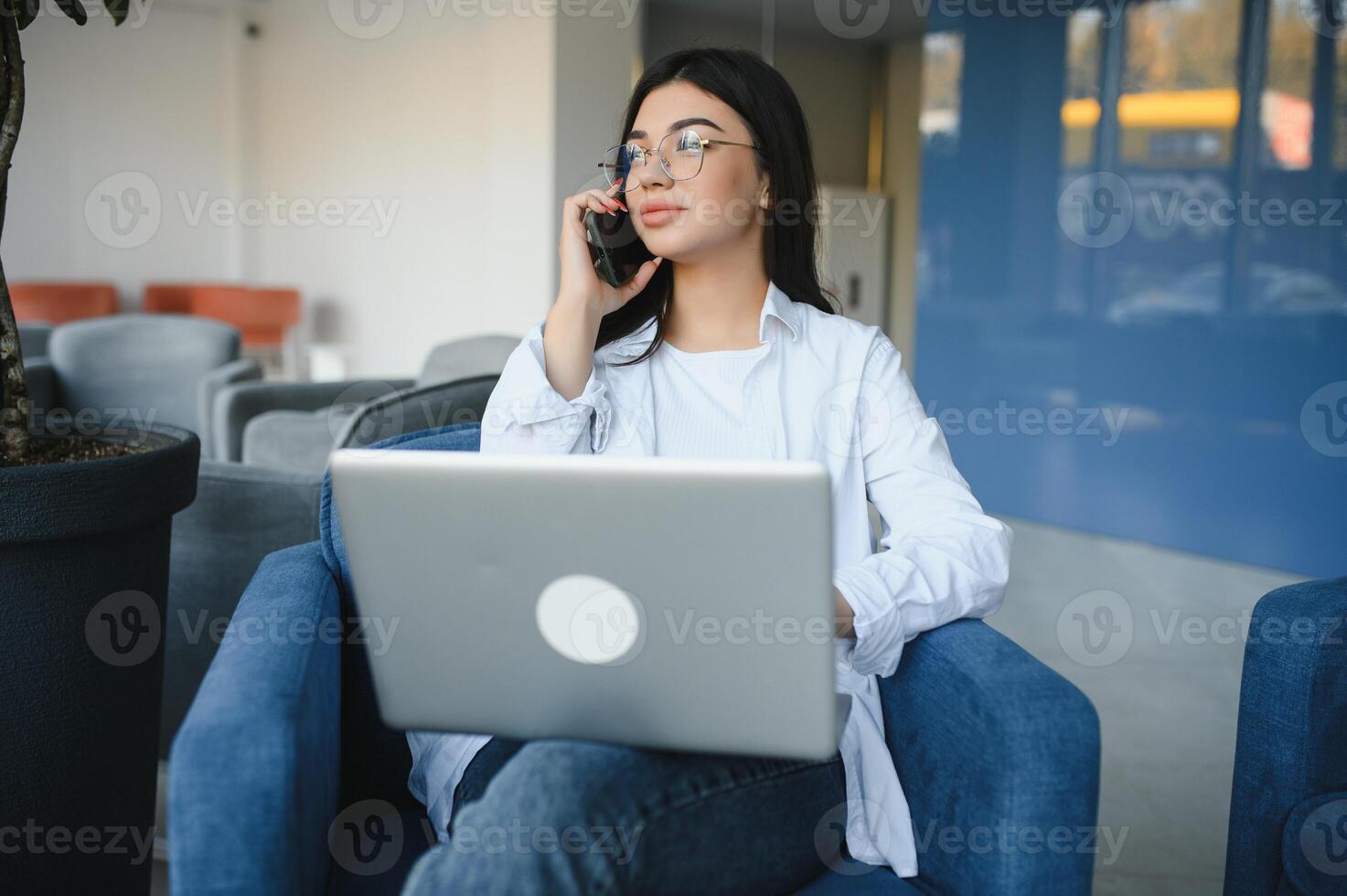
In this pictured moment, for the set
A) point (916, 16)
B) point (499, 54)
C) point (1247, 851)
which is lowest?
point (1247, 851)

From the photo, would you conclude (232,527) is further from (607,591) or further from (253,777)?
(607,591)

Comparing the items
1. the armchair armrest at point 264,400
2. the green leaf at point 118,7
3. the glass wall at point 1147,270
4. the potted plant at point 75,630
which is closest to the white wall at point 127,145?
the armchair armrest at point 264,400

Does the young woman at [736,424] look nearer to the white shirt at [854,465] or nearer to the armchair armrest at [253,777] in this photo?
the white shirt at [854,465]

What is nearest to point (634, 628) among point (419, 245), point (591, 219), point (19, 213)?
point (591, 219)

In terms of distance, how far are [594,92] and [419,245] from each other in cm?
235

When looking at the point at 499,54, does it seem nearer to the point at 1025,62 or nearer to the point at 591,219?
the point at 1025,62

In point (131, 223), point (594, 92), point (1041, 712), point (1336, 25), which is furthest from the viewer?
point (131, 223)

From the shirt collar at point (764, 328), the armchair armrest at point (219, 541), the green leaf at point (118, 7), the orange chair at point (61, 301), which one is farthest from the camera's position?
the orange chair at point (61, 301)

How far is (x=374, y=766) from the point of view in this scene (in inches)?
60.5

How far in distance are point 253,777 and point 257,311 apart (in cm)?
929

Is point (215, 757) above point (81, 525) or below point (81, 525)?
below

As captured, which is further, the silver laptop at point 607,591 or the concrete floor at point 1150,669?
the concrete floor at point 1150,669

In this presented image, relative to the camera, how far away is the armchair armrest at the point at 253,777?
1045 millimetres

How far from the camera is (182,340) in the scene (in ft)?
16.2
